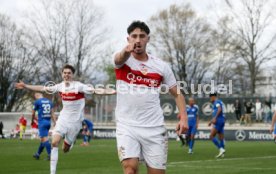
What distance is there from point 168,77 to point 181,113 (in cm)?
57

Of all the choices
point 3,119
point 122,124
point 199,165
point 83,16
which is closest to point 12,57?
point 83,16

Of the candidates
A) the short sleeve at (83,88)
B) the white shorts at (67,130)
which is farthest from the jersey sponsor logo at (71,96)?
the white shorts at (67,130)

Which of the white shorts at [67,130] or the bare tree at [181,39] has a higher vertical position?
the bare tree at [181,39]

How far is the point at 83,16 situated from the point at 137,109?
2319 inches

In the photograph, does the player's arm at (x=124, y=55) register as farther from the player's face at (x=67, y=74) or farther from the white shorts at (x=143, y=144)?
the player's face at (x=67, y=74)

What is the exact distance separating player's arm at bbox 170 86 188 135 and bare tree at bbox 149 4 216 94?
6353 centimetres

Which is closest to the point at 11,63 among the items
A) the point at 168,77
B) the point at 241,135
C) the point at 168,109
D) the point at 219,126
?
the point at 168,109

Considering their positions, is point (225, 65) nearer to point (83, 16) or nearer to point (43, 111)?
point (83, 16)

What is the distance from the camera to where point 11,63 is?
70.9 m

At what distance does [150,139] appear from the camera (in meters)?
8.54

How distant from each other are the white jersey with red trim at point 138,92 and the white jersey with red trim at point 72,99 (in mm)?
7345

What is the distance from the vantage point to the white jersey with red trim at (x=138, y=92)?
853 cm

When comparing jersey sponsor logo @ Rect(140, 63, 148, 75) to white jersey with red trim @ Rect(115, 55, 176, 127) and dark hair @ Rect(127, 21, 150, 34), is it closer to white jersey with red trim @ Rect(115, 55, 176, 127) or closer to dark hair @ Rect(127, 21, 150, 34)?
white jersey with red trim @ Rect(115, 55, 176, 127)

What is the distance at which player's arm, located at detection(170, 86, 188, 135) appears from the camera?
841 cm
